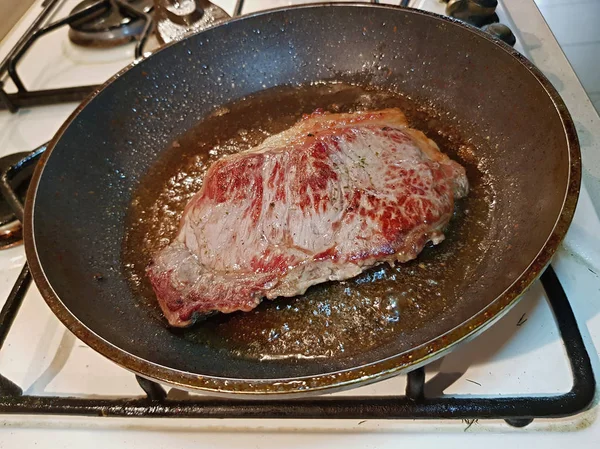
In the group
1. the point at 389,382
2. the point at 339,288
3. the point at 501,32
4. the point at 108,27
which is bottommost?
the point at 389,382

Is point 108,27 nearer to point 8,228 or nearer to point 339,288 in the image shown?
point 8,228

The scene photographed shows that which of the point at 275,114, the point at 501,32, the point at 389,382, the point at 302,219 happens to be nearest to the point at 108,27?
the point at 275,114

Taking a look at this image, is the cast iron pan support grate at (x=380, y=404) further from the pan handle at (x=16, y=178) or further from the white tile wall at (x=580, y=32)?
the white tile wall at (x=580, y=32)

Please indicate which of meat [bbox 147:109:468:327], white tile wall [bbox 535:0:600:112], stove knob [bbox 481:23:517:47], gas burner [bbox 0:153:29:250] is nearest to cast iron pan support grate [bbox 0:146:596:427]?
meat [bbox 147:109:468:327]

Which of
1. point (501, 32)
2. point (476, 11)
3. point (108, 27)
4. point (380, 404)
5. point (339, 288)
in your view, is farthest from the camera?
point (108, 27)

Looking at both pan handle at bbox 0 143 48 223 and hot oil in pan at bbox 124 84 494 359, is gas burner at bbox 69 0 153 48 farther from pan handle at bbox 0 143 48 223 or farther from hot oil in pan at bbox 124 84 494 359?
hot oil in pan at bbox 124 84 494 359

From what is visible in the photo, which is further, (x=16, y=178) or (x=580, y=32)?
(x=580, y=32)
